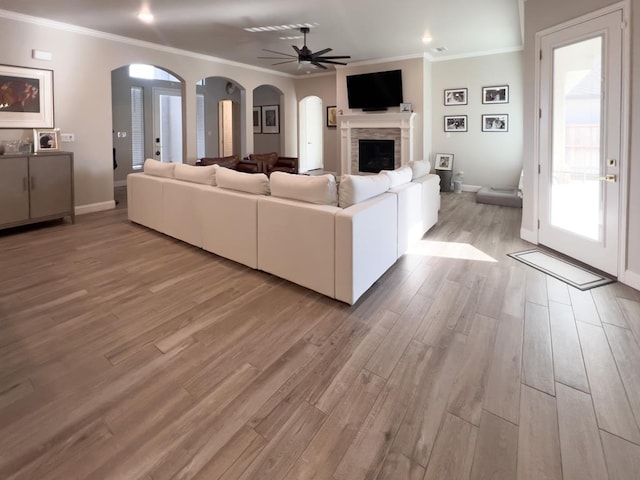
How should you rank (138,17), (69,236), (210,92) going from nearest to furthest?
(69,236) < (138,17) < (210,92)

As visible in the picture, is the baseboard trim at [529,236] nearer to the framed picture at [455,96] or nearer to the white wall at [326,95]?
the framed picture at [455,96]

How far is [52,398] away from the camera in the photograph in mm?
1848

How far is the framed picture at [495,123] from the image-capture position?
24.8ft

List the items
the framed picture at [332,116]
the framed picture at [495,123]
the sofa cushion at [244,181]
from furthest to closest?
1. the framed picture at [332,116]
2. the framed picture at [495,123]
3. the sofa cushion at [244,181]

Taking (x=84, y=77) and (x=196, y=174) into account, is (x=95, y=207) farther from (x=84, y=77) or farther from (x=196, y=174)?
(x=196, y=174)

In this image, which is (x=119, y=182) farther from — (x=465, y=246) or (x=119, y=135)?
(x=465, y=246)

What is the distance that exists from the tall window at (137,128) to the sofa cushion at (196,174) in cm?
571

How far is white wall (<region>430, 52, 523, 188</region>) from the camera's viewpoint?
7.44 m

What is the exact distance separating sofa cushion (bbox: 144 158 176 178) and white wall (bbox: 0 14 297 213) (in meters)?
1.72

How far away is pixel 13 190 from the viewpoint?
477 centimetres

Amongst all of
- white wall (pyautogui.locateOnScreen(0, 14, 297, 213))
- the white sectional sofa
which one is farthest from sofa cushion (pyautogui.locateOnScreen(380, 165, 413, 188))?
white wall (pyautogui.locateOnScreen(0, 14, 297, 213))

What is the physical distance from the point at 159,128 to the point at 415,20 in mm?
6839

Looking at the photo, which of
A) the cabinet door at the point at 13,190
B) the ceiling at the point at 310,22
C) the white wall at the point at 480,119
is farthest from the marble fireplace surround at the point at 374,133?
the cabinet door at the point at 13,190

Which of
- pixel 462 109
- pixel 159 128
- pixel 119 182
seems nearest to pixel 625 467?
pixel 462 109
